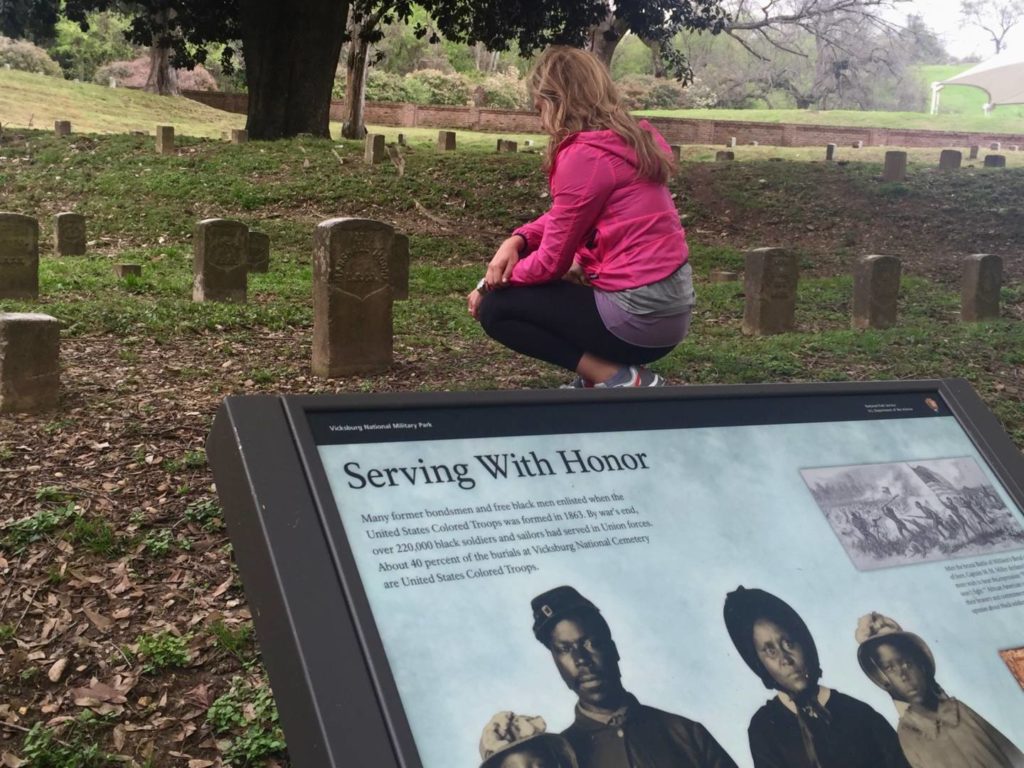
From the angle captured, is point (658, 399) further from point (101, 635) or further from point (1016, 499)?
point (101, 635)

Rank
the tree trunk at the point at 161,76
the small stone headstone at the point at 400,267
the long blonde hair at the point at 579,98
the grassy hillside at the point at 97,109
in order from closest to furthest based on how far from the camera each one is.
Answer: the long blonde hair at the point at 579,98
the small stone headstone at the point at 400,267
the grassy hillside at the point at 97,109
the tree trunk at the point at 161,76

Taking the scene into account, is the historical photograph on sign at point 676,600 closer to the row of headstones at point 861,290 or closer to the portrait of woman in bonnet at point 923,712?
the portrait of woman in bonnet at point 923,712

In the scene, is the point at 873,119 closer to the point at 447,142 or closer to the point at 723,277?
the point at 447,142

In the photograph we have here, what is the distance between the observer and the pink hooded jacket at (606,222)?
4.22 m

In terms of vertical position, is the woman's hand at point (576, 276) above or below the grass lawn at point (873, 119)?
below

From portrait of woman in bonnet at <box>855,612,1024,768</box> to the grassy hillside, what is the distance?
2837 centimetres

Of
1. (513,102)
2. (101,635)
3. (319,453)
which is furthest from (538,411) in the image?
(513,102)

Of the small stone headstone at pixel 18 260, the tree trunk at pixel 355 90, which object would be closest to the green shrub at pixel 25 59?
the tree trunk at pixel 355 90

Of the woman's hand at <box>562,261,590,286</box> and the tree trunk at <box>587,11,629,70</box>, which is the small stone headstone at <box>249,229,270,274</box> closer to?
the woman's hand at <box>562,261,590,286</box>

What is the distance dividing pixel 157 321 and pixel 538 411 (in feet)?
23.7

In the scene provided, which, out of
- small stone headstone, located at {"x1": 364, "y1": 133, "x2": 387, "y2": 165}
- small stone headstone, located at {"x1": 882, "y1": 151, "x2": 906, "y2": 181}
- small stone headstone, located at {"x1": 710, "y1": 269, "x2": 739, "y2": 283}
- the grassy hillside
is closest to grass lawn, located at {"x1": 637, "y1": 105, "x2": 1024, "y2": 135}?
the grassy hillside

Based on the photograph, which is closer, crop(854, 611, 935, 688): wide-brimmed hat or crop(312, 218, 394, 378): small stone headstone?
crop(854, 611, 935, 688): wide-brimmed hat

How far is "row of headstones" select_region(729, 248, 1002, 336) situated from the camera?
33.6 ft

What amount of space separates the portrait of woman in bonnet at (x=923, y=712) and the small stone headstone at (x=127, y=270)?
10.7 m
